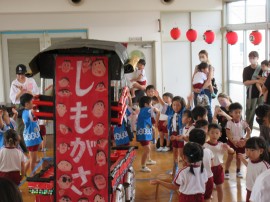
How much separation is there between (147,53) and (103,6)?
167cm

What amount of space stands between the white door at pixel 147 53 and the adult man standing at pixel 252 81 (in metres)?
Result: 3.00

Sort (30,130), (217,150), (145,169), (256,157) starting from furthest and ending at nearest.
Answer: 1. (145,169)
2. (30,130)
3. (217,150)
4. (256,157)

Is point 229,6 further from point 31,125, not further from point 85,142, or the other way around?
point 85,142

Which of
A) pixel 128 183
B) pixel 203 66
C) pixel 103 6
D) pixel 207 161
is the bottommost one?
pixel 128 183

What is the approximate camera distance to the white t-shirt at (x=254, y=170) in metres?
4.46

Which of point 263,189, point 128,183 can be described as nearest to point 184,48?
point 128,183

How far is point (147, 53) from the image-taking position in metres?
11.1

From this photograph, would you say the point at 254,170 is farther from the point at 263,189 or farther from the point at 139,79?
the point at 139,79

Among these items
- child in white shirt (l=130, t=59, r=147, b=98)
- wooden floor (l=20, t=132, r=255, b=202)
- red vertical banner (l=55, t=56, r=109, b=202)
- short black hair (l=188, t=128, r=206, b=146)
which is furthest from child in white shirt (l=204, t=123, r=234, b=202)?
child in white shirt (l=130, t=59, r=147, b=98)

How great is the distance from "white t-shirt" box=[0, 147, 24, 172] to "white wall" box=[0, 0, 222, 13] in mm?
5791

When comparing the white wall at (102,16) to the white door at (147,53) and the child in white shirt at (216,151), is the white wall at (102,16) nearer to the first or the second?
the white door at (147,53)

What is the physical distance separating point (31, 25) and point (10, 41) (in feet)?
2.18

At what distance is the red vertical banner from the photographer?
13.7 feet

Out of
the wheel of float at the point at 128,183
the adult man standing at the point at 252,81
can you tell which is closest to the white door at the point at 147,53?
the adult man standing at the point at 252,81
